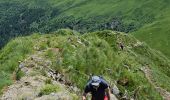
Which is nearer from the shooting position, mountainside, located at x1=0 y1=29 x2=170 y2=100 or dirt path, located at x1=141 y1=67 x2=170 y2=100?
mountainside, located at x1=0 y1=29 x2=170 y2=100

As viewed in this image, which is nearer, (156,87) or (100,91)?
(100,91)

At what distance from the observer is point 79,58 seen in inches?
1297

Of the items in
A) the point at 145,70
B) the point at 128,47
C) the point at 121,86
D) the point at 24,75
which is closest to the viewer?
the point at 24,75

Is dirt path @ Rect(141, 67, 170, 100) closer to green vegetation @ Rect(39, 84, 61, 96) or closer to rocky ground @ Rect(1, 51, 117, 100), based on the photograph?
rocky ground @ Rect(1, 51, 117, 100)

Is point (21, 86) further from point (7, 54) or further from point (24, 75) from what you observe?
point (7, 54)

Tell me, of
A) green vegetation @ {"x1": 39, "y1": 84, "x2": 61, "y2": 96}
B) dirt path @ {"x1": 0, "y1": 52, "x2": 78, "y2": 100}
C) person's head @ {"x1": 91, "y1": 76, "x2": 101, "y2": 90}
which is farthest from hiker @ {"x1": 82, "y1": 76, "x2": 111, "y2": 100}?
green vegetation @ {"x1": 39, "y1": 84, "x2": 61, "y2": 96}

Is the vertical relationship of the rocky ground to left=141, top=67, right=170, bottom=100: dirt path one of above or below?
above

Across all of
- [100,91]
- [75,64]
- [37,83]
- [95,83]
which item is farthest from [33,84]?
[75,64]

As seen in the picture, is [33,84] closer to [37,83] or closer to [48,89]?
[37,83]

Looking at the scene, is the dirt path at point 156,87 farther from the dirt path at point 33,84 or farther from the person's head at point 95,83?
the person's head at point 95,83

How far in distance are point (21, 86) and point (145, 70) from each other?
23.0m

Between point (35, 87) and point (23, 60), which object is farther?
point (23, 60)

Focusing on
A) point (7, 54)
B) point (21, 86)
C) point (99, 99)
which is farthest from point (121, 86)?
point (99, 99)

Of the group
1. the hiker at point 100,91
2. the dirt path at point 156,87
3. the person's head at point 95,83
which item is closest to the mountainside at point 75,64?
the dirt path at point 156,87
